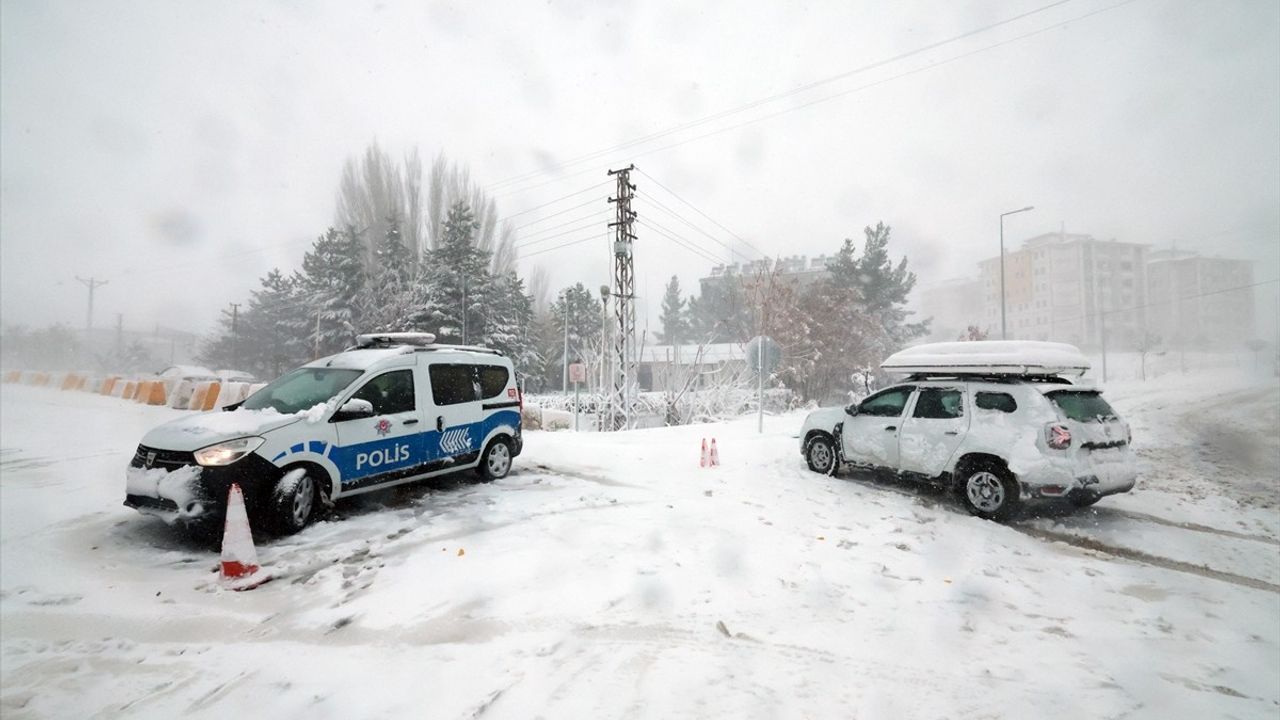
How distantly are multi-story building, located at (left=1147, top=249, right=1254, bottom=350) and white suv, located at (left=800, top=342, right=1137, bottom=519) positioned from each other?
9635 millimetres

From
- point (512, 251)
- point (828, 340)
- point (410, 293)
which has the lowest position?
point (828, 340)

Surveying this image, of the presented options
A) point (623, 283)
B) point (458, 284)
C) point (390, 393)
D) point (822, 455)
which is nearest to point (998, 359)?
point (822, 455)

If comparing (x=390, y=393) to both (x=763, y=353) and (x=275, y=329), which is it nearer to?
(x=763, y=353)

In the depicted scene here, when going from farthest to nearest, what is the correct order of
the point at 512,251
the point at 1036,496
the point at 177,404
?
the point at 512,251, the point at 177,404, the point at 1036,496

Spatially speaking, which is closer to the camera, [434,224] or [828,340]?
[828,340]

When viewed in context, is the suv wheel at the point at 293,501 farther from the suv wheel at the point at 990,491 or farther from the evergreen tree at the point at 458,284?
the evergreen tree at the point at 458,284

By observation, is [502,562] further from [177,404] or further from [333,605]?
[177,404]

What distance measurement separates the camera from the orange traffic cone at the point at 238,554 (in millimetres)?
3834

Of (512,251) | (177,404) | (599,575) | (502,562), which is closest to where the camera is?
(599,575)

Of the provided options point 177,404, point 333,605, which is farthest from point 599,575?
point 177,404

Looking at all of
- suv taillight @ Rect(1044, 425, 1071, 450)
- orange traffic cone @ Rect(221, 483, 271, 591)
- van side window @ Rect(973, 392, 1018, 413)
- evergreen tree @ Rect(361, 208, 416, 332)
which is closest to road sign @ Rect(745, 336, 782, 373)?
van side window @ Rect(973, 392, 1018, 413)

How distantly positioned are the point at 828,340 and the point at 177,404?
28.1m

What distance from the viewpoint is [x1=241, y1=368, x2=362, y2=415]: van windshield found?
5367 mm

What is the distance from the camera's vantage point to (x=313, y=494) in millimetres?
5035
